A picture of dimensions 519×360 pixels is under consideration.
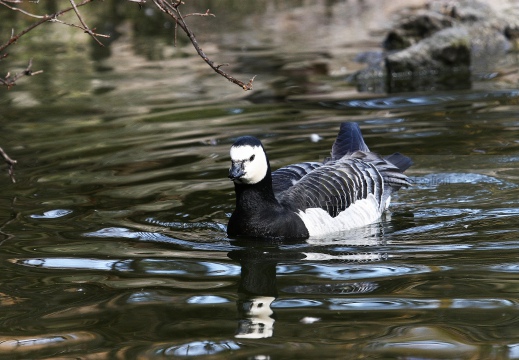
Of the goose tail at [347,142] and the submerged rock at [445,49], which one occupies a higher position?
the submerged rock at [445,49]

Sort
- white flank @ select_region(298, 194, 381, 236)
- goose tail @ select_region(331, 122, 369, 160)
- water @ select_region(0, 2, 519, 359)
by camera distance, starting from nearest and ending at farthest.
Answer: water @ select_region(0, 2, 519, 359), white flank @ select_region(298, 194, 381, 236), goose tail @ select_region(331, 122, 369, 160)

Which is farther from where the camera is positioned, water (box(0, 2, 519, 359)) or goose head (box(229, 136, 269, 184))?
goose head (box(229, 136, 269, 184))

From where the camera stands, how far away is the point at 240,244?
7555mm

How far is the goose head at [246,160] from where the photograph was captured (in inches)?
289

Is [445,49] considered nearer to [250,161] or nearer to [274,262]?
[250,161]

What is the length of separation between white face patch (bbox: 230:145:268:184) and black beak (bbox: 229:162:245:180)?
2cm

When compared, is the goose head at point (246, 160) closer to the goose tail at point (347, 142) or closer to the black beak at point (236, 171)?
the black beak at point (236, 171)

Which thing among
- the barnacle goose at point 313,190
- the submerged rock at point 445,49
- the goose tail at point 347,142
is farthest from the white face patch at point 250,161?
the submerged rock at point 445,49

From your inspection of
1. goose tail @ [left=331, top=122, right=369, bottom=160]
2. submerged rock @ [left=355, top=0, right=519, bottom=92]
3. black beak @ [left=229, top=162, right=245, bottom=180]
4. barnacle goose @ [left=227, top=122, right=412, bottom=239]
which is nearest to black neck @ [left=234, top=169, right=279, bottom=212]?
barnacle goose @ [left=227, top=122, right=412, bottom=239]

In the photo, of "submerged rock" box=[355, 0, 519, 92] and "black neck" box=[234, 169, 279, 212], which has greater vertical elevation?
"submerged rock" box=[355, 0, 519, 92]

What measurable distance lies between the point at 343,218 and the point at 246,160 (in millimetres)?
1246

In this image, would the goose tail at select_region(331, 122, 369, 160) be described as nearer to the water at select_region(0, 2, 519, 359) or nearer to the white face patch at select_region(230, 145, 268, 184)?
the water at select_region(0, 2, 519, 359)

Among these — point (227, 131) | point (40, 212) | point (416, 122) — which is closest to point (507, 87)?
point (416, 122)

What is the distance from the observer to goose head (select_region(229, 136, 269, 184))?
735 cm
